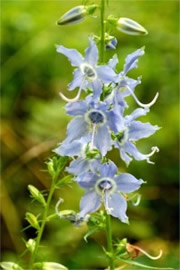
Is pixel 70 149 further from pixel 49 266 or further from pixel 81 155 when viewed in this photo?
pixel 49 266

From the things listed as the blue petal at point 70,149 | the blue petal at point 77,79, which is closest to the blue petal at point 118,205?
the blue petal at point 70,149

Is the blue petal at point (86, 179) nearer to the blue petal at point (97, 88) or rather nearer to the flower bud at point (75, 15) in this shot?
the blue petal at point (97, 88)

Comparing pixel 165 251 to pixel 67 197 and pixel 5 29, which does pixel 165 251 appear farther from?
pixel 5 29

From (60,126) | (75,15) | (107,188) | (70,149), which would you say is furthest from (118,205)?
(60,126)

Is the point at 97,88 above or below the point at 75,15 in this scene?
below

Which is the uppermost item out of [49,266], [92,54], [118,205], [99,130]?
[92,54]

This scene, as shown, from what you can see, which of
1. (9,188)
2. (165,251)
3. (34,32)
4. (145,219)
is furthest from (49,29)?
(165,251)

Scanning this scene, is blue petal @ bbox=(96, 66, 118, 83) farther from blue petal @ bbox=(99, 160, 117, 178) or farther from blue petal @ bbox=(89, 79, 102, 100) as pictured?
blue petal @ bbox=(99, 160, 117, 178)
